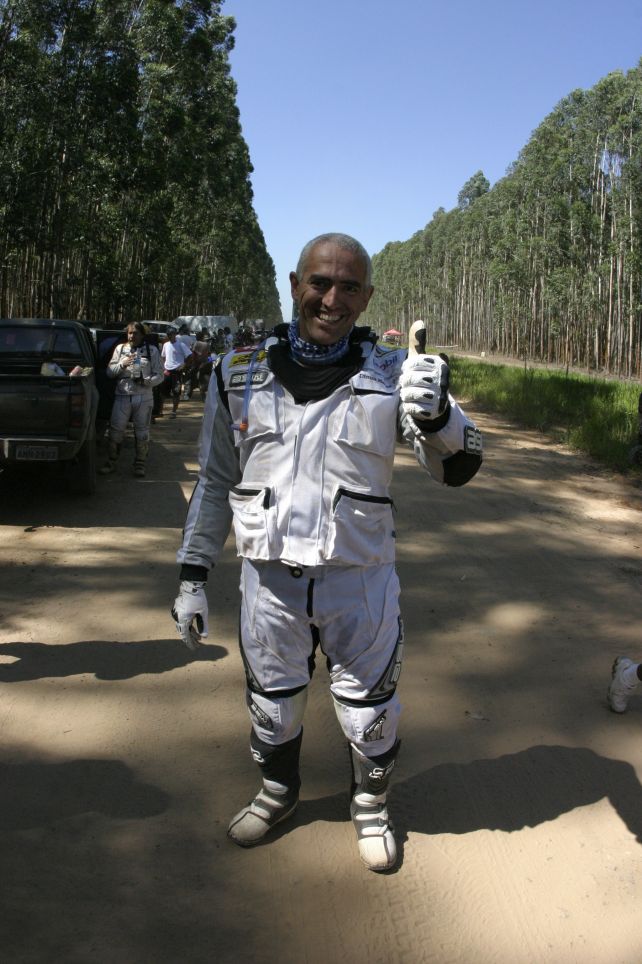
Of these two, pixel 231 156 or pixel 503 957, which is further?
pixel 231 156

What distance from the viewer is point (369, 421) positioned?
8.59 feet

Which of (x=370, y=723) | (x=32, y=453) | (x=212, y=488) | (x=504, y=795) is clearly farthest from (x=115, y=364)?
(x=370, y=723)

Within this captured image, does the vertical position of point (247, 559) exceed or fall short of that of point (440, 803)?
it exceeds it

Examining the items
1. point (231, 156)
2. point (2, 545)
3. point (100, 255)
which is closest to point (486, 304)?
point (231, 156)

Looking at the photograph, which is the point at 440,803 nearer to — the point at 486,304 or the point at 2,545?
the point at 2,545

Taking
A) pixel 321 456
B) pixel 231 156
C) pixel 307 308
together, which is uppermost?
pixel 231 156

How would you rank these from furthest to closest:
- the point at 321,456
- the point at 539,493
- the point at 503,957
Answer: the point at 539,493, the point at 321,456, the point at 503,957

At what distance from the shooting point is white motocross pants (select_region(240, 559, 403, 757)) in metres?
2.71

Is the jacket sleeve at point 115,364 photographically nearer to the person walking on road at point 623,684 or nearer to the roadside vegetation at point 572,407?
the roadside vegetation at point 572,407

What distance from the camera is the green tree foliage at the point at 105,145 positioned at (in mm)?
20891

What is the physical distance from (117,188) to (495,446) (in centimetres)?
1655

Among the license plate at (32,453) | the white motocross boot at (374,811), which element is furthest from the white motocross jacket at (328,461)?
the license plate at (32,453)

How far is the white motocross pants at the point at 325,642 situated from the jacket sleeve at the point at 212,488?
0.17 m

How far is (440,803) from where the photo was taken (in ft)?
10.9
